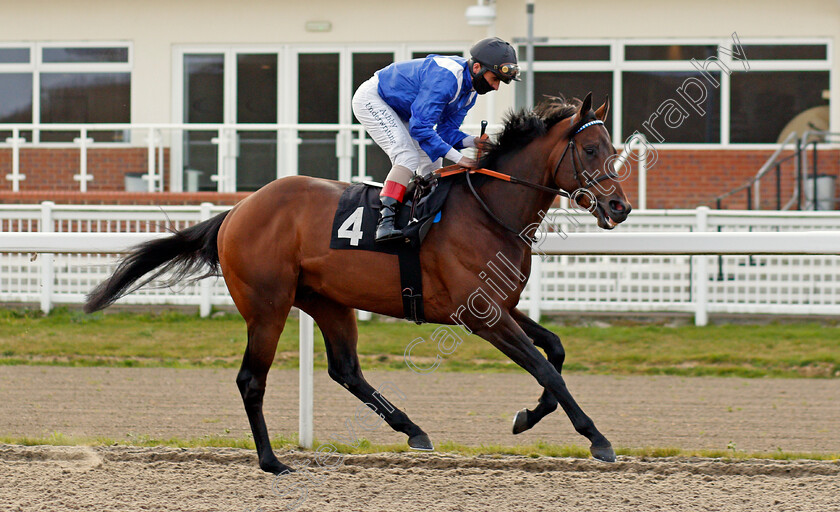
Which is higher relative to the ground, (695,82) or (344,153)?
(695,82)

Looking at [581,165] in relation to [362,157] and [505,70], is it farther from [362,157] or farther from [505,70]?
[362,157]

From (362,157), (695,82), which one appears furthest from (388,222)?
(695,82)

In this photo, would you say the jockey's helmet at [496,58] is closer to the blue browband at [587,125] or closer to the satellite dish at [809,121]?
the blue browband at [587,125]

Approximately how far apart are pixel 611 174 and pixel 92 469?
269 cm

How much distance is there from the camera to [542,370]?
3875mm

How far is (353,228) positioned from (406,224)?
265 mm

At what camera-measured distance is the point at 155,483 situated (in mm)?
4152

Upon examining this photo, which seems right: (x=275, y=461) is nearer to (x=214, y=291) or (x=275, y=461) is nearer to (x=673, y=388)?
(x=673, y=388)

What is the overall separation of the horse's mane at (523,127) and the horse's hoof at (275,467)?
5.28ft

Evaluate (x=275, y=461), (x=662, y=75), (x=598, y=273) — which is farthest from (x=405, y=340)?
(x=662, y=75)

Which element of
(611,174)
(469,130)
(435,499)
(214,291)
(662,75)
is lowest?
(435,499)

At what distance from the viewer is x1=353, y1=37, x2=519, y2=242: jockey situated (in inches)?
161

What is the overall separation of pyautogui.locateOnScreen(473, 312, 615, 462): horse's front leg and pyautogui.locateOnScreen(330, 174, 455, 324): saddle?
372 millimetres

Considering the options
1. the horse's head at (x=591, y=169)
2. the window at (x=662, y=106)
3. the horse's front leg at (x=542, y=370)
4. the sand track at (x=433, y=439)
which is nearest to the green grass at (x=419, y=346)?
the sand track at (x=433, y=439)
